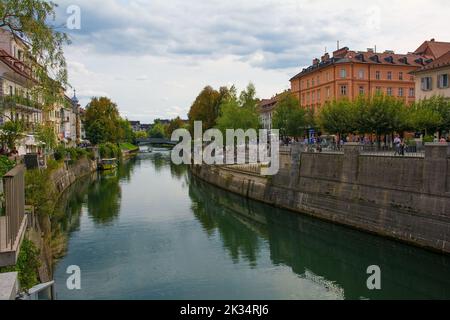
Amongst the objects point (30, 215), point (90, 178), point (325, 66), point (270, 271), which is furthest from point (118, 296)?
point (325, 66)

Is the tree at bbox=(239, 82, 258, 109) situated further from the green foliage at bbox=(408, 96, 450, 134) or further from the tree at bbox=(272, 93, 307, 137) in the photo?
the green foliage at bbox=(408, 96, 450, 134)

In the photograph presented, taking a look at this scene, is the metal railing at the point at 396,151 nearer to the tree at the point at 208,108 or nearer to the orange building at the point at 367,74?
the orange building at the point at 367,74

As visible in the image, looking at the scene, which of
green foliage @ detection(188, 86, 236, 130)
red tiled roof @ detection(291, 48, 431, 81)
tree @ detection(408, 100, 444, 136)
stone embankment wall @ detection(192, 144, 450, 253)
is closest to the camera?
stone embankment wall @ detection(192, 144, 450, 253)

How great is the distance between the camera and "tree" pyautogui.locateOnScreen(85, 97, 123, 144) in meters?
78.6

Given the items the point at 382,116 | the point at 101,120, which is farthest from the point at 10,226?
the point at 101,120

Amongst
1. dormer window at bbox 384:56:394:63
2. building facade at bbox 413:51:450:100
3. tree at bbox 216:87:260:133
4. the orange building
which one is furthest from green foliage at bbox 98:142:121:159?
building facade at bbox 413:51:450:100

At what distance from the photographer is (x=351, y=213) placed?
80.7 feet

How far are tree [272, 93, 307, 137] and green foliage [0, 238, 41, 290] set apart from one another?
131ft

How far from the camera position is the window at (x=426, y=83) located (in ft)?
127

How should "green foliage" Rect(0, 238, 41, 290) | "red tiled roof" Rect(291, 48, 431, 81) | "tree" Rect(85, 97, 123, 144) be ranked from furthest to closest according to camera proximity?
"tree" Rect(85, 97, 123, 144) < "red tiled roof" Rect(291, 48, 431, 81) < "green foliage" Rect(0, 238, 41, 290)

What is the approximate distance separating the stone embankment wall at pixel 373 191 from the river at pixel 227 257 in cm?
83

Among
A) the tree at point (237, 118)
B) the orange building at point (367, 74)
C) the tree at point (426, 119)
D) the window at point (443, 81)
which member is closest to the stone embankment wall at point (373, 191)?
the tree at point (426, 119)
